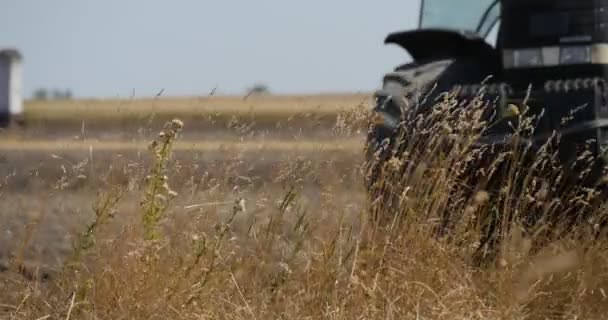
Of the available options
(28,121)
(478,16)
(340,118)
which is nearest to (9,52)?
(28,121)

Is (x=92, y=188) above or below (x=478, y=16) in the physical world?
below

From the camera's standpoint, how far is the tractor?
18.1 feet

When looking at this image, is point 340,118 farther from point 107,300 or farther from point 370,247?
point 107,300

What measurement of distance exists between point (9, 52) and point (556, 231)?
21.1m

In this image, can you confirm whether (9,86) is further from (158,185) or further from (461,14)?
(158,185)

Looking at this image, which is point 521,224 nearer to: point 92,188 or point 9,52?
point 92,188

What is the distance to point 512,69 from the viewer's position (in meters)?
6.42

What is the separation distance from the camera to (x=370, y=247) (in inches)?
196

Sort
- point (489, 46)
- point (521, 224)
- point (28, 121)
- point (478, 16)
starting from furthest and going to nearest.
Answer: point (28, 121)
point (478, 16)
point (489, 46)
point (521, 224)

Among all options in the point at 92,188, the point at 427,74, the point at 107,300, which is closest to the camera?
the point at 107,300

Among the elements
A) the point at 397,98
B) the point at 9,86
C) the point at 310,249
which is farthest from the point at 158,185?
the point at 9,86

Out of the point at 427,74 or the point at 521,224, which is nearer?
the point at 521,224

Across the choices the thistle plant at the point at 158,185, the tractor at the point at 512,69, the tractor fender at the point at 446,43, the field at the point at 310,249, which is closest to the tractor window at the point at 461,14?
the tractor at the point at 512,69

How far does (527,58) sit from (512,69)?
9 centimetres
